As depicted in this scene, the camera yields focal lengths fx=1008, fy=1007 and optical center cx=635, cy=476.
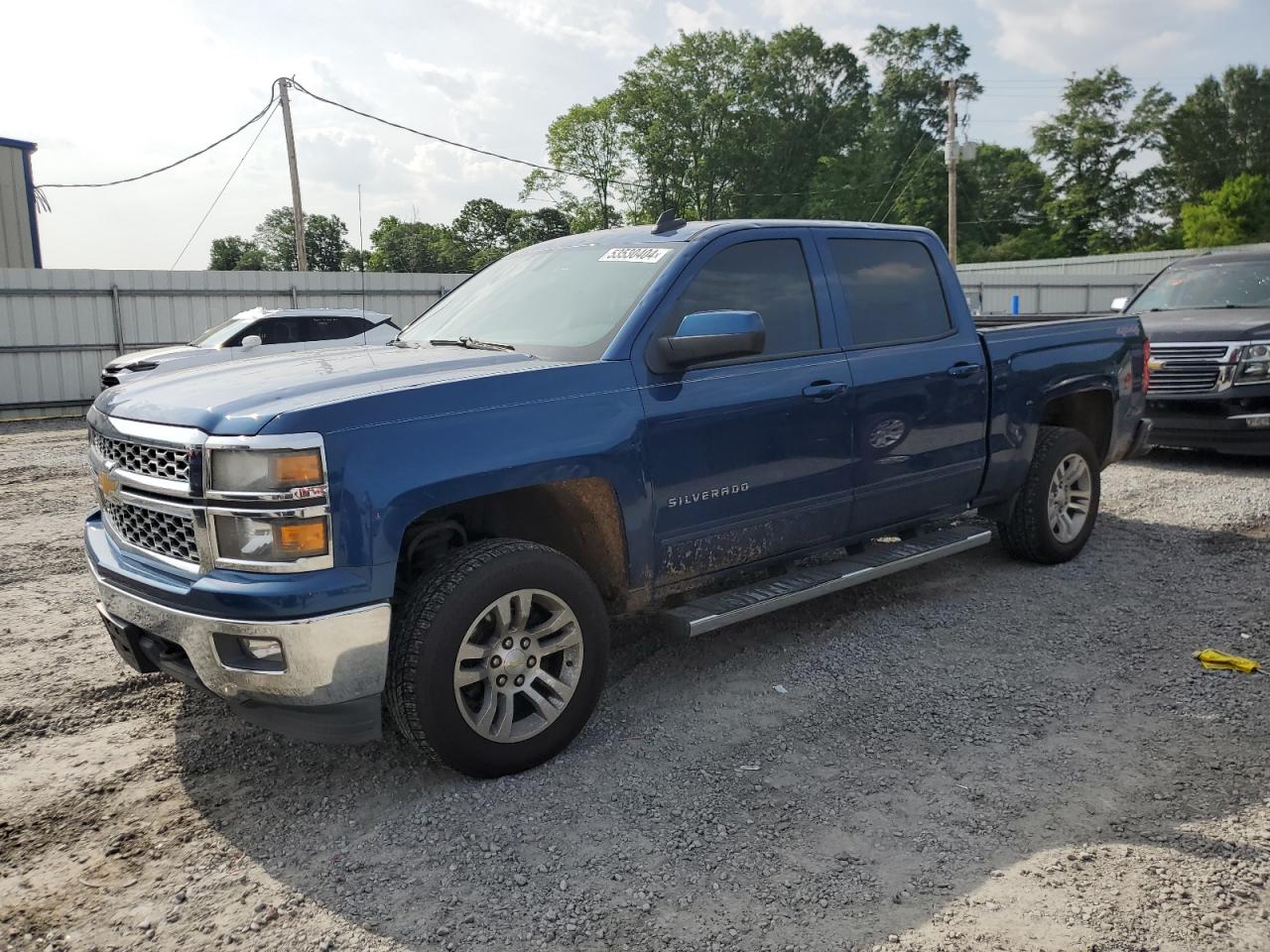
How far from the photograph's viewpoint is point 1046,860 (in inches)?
117

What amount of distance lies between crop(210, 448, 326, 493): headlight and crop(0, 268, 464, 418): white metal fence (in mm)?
16160

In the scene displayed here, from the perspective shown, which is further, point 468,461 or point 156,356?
point 156,356

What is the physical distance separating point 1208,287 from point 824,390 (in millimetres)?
7605

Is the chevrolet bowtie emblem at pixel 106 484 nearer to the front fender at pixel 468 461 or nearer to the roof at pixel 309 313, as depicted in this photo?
the front fender at pixel 468 461

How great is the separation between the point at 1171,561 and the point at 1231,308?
460cm

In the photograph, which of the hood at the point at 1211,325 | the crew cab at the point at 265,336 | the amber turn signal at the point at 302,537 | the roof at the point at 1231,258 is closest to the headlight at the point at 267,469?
the amber turn signal at the point at 302,537

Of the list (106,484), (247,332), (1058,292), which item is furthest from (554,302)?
(1058,292)

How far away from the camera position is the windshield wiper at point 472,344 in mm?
4160

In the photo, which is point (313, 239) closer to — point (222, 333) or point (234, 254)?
point (234, 254)

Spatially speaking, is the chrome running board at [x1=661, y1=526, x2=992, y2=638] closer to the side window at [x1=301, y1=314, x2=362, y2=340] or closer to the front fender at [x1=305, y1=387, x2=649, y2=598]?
the front fender at [x1=305, y1=387, x2=649, y2=598]

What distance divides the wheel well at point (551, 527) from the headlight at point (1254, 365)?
23.4 feet

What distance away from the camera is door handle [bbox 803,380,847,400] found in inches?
172

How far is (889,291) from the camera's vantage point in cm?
503

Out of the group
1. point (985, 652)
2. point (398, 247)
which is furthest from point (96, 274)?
point (398, 247)
